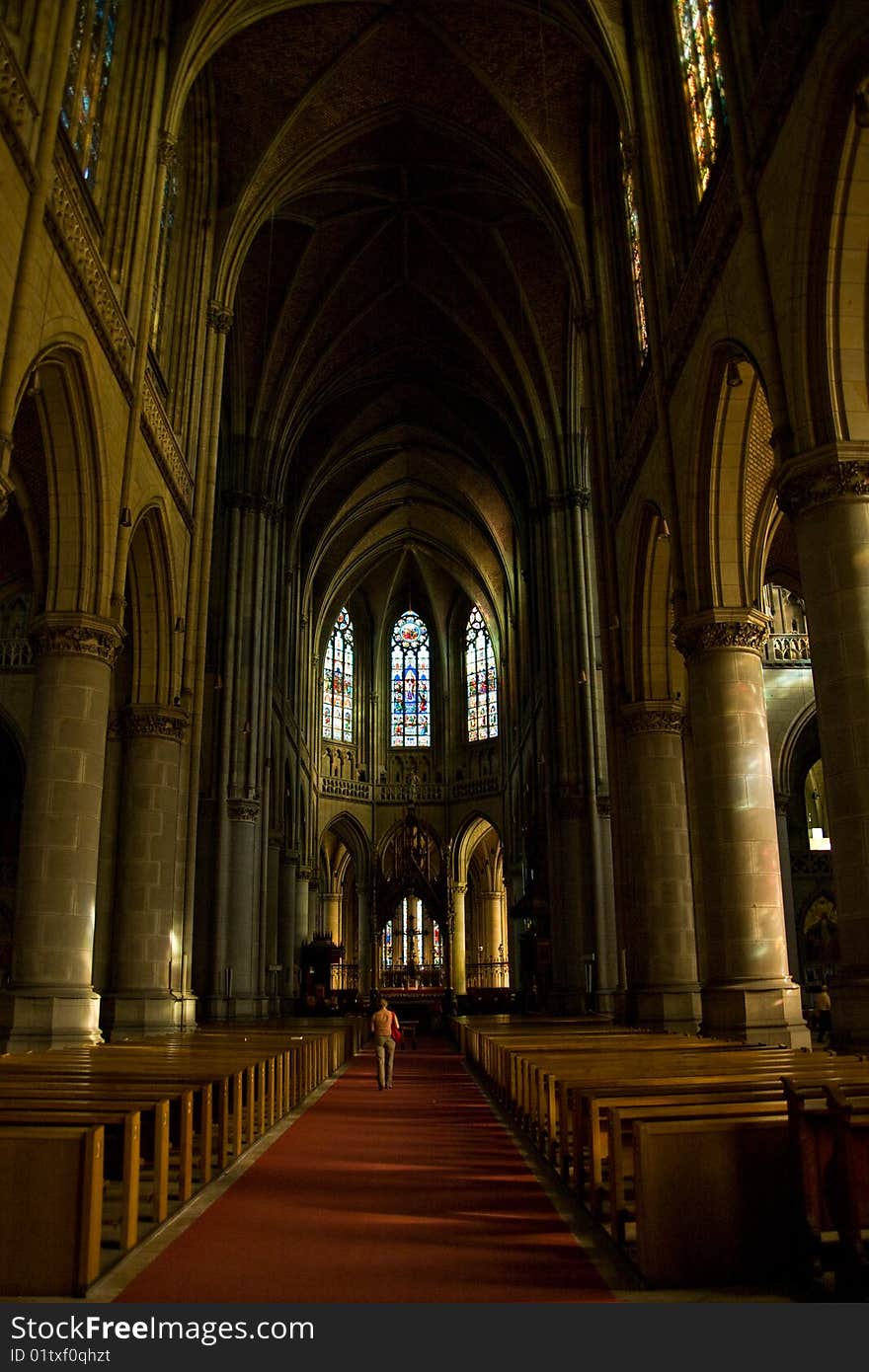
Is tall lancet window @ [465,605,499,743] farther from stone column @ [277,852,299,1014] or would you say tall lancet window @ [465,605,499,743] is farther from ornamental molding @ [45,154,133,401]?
ornamental molding @ [45,154,133,401]

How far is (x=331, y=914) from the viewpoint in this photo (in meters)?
48.6

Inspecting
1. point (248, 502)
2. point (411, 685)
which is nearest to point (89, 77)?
point (248, 502)

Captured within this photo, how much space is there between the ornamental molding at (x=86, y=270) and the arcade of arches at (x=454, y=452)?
0.07m

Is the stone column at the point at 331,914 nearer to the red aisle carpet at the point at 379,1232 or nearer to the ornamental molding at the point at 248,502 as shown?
the ornamental molding at the point at 248,502

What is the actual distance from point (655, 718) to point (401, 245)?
655 inches

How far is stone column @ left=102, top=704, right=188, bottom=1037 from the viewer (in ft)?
50.5

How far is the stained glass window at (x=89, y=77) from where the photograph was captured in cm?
1288

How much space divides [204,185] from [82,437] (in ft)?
33.7

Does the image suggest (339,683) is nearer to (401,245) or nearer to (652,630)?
(401,245)

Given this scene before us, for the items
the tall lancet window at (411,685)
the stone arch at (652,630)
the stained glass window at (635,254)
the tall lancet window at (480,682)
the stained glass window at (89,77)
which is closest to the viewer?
the stained glass window at (89,77)

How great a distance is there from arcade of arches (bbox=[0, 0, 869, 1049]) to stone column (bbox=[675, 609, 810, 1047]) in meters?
0.05

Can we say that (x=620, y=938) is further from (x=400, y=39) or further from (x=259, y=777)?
(x=400, y=39)

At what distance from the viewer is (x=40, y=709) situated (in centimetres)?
1262

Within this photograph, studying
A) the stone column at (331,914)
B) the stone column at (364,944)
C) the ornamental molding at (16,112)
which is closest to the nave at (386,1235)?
the ornamental molding at (16,112)
